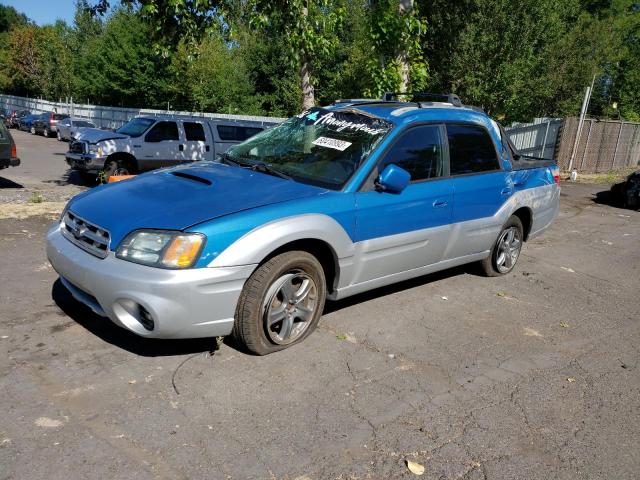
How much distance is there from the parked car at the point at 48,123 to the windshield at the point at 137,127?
1930 centimetres

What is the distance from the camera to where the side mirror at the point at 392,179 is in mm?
4312

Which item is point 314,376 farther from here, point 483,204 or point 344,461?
point 483,204

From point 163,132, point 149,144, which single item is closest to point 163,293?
point 149,144

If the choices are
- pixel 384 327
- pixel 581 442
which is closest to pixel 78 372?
pixel 384 327

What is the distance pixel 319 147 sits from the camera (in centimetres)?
468

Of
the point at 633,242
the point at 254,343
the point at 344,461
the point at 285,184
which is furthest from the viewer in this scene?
the point at 633,242

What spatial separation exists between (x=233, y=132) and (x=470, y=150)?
9318mm

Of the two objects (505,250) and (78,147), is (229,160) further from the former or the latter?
(78,147)

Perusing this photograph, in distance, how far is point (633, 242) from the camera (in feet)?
30.3

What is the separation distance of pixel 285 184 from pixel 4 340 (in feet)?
7.56

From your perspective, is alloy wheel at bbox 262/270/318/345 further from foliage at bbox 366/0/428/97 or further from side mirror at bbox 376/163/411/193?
foliage at bbox 366/0/428/97

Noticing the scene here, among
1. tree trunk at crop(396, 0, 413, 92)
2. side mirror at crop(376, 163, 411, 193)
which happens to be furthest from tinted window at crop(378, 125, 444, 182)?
tree trunk at crop(396, 0, 413, 92)

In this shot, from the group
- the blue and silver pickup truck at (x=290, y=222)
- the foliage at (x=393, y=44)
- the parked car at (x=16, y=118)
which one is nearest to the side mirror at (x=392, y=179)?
the blue and silver pickup truck at (x=290, y=222)

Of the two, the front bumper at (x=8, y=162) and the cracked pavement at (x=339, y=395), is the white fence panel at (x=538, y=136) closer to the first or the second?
the cracked pavement at (x=339, y=395)
